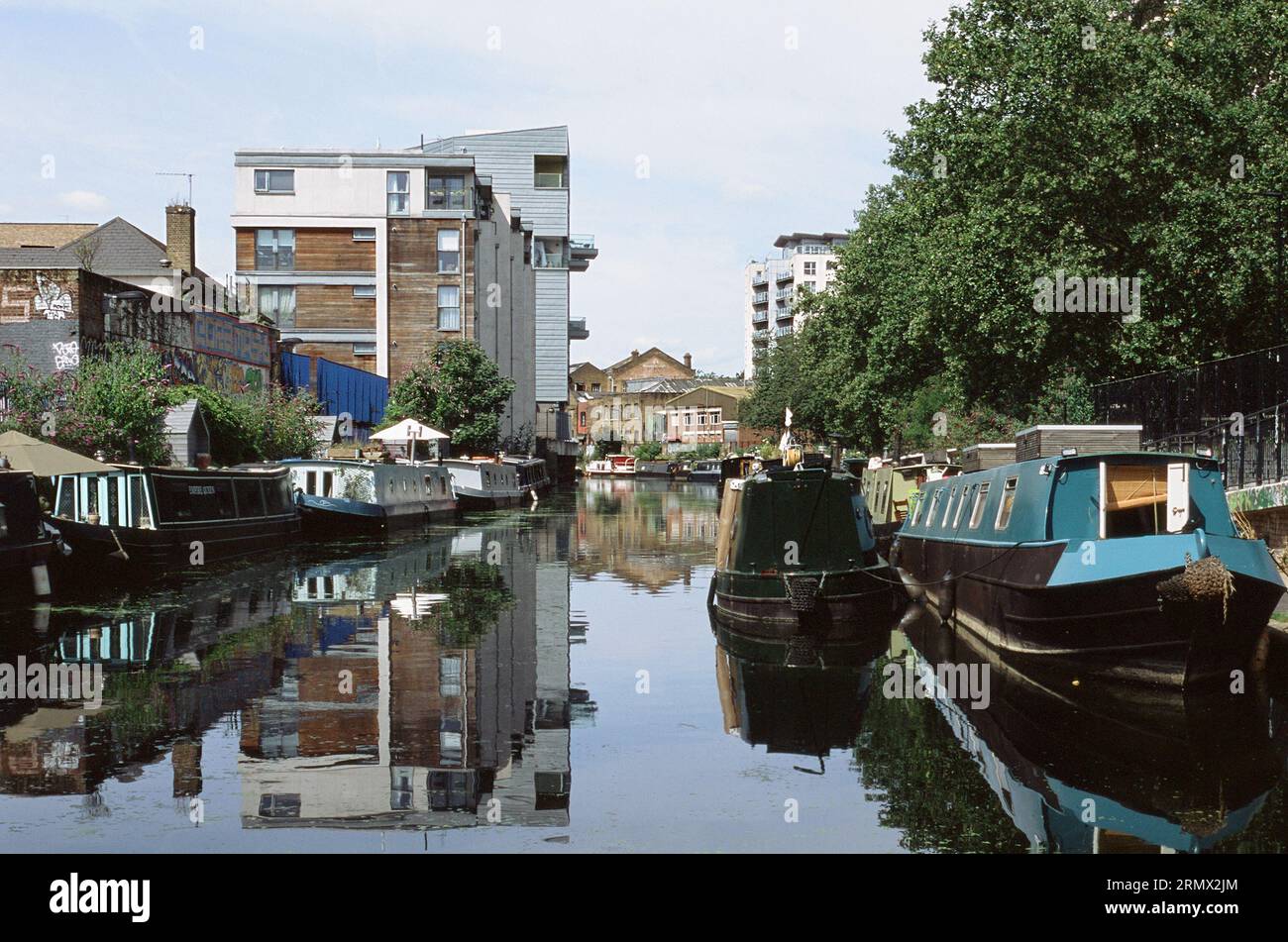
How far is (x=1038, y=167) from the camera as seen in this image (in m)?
29.8

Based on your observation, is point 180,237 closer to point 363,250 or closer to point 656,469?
point 363,250

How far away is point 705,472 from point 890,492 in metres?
76.3

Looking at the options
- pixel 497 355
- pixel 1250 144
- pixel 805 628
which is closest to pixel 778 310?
pixel 497 355

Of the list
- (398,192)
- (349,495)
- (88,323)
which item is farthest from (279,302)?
(88,323)

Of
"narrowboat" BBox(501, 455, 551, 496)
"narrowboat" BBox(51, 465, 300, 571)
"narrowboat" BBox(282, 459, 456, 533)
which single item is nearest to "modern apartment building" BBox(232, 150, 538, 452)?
"narrowboat" BBox(501, 455, 551, 496)

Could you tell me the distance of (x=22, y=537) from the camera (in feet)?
71.5

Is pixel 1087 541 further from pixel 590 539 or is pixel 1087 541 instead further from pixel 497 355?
pixel 497 355

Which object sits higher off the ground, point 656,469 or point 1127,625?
point 1127,625

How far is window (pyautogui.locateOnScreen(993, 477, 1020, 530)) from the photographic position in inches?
679

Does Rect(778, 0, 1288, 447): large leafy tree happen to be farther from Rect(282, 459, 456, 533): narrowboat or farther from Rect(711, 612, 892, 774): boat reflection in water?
Rect(282, 459, 456, 533): narrowboat

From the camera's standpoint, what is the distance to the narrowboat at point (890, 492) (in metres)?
32.5

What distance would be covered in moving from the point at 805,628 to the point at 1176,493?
19.6 feet

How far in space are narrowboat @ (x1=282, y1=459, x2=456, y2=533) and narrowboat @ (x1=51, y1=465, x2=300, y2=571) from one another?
476 cm

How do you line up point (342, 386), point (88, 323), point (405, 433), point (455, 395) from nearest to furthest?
point (88, 323) → point (405, 433) → point (342, 386) → point (455, 395)
